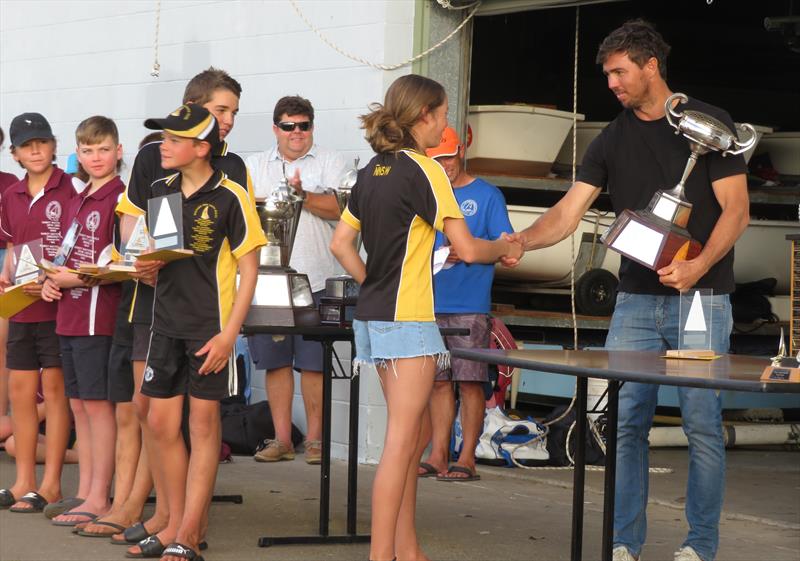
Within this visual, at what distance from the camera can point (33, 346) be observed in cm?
612

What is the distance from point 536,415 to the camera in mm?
9914

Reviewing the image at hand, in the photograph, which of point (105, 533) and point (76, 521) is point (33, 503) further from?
point (105, 533)

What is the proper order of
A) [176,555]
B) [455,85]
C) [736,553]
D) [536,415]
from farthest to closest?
[536,415]
[455,85]
[736,553]
[176,555]

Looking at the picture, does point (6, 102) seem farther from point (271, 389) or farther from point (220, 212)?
point (220, 212)

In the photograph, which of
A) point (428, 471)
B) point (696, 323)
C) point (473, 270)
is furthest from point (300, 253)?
point (696, 323)

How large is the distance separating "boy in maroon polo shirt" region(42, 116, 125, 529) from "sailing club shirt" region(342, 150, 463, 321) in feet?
5.39

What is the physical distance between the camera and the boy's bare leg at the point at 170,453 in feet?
16.6

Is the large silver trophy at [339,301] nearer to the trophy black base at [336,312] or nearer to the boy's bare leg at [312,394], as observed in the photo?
the trophy black base at [336,312]

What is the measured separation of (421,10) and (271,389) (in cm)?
231

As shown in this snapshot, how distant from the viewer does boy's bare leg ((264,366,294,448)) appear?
7.70 m

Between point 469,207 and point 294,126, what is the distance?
1086mm

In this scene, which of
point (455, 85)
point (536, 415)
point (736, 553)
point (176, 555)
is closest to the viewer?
point (176, 555)

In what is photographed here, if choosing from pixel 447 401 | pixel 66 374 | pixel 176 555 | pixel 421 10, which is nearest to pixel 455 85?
pixel 421 10

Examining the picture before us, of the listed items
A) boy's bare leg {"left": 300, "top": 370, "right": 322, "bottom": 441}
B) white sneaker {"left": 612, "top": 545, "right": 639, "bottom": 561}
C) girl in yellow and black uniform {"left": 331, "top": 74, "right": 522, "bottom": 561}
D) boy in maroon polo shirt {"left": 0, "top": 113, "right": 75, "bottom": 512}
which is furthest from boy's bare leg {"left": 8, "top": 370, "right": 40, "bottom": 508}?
white sneaker {"left": 612, "top": 545, "right": 639, "bottom": 561}
